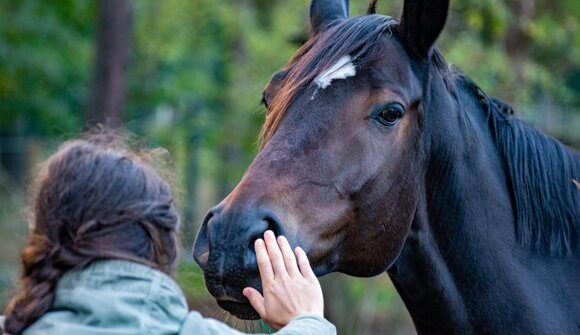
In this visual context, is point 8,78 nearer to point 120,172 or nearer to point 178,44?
point 178,44

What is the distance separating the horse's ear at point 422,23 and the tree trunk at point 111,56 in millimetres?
9170

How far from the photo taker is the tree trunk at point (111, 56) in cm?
1248

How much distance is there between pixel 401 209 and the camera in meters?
3.51

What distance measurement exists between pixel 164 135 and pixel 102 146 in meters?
16.1

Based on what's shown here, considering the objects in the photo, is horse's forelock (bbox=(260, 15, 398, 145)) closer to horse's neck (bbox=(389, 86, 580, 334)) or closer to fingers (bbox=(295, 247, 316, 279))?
horse's neck (bbox=(389, 86, 580, 334))

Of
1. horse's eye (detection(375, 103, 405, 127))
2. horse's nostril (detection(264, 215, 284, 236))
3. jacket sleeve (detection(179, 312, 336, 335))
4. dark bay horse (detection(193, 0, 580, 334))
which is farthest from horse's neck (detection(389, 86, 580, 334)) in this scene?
jacket sleeve (detection(179, 312, 336, 335))

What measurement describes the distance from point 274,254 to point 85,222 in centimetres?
70

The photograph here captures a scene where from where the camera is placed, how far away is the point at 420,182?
11.8 feet

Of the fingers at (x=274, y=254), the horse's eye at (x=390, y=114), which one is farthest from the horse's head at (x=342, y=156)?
the fingers at (x=274, y=254)

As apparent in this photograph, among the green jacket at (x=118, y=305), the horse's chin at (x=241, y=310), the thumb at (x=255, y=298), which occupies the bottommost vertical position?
the horse's chin at (x=241, y=310)

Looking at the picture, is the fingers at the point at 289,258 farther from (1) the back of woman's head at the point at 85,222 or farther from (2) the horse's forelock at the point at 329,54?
(2) the horse's forelock at the point at 329,54

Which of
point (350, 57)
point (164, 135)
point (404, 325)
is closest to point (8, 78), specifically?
point (164, 135)

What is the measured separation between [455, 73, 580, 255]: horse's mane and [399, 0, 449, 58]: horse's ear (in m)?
0.50

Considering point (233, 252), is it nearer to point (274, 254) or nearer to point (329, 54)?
point (274, 254)
